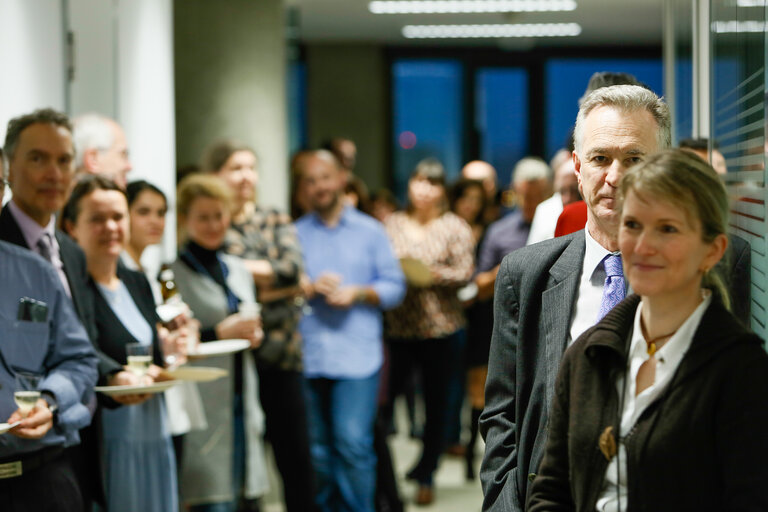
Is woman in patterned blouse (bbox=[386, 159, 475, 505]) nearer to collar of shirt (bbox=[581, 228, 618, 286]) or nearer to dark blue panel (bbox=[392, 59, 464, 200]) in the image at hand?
collar of shirt (bbox=[581, 228, 618, 286])

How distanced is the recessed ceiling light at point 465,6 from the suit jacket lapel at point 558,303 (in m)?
7.02

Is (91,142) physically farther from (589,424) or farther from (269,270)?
(589,424)

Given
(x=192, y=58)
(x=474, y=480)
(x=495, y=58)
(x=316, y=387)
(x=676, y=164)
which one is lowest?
(x=474, y=480)

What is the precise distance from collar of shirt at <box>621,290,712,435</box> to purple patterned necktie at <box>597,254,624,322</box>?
0.32 m

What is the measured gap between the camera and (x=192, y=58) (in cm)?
659

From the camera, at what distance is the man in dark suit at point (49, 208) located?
3.19m

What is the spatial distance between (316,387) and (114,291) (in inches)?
64.3

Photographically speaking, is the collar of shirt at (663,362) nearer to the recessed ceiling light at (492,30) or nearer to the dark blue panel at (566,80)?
the recessed ceiling light at (492,30)

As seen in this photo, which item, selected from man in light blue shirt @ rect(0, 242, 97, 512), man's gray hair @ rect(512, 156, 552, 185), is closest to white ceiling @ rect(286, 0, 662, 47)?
man's gray hair @ rect(512, 156, 552, 185)

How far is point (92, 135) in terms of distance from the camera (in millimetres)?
4109

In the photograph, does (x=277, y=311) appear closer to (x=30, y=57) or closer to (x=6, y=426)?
(x=30, y=57)

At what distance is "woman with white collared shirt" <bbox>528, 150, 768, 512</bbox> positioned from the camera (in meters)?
1.43

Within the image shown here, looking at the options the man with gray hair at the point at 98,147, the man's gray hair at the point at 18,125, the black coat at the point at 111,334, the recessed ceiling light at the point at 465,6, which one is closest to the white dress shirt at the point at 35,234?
the man's gray hair at the point at 18,125

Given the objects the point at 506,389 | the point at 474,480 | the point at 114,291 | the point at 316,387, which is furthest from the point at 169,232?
the point at 506,389
